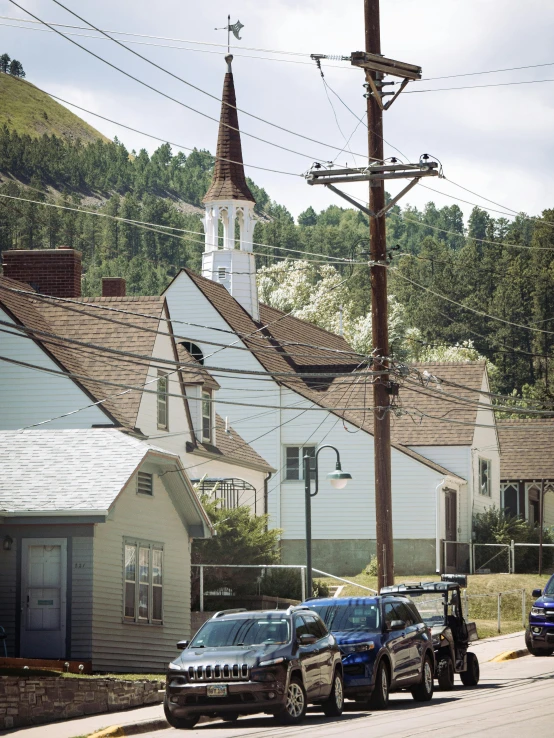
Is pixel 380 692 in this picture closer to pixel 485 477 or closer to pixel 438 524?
pixel 438 524

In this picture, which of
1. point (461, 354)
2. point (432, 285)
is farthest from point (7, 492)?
point (432, 285)

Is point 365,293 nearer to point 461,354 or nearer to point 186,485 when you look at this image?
point 461,354

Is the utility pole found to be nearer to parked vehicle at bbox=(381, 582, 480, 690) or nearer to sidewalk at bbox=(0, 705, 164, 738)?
parked vehicle at bbox=(381, 582, 480, 690)

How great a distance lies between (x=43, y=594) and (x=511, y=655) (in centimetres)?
1086

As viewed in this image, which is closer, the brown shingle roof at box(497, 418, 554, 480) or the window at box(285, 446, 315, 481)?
the window at box(285, 446, 315, 481)

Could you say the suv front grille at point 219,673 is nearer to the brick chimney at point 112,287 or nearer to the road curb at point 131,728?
the road curb at point 131,728

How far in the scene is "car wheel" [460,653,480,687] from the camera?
24.2 m

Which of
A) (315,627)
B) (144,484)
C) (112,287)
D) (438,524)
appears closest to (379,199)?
(144,484)

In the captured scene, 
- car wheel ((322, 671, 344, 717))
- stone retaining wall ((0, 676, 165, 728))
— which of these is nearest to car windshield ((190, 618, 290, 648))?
car wheel ((322, 671, 344, 717))

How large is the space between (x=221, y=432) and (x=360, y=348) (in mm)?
46323

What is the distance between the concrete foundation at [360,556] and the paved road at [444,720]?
75.0 ft

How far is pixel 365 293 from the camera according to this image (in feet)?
461

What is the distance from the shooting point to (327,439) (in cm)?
4875

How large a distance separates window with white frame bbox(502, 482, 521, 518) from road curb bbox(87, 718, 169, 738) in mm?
42525
